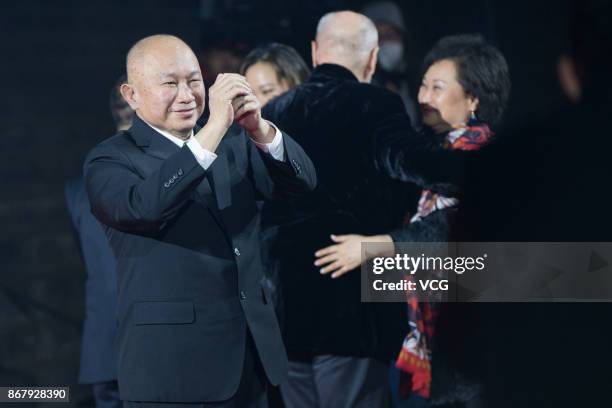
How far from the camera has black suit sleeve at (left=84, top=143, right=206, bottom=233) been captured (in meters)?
2.03

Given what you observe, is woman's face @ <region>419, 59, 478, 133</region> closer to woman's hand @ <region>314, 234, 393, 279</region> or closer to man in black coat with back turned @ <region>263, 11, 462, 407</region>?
man in black coat with back turned @ <region>263, 11, 462, 407</region>

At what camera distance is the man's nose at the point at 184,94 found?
7.59 feet

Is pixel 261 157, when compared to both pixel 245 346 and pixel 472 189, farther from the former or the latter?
pixel 472 189

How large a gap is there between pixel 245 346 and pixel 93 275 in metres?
0.97

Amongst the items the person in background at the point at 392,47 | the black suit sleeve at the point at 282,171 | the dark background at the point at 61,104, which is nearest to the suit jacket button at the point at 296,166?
the black suit sleeve at the point at 282,171

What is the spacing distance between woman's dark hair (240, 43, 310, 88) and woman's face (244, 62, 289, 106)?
0.05 ft

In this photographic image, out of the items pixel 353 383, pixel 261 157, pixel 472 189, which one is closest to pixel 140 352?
pixel 261 157

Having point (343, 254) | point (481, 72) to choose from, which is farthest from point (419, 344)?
point (481, 72)

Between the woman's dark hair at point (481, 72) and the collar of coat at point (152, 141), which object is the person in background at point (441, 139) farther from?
the collar of coat at point (152, 141)

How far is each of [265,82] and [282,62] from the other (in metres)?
0.10

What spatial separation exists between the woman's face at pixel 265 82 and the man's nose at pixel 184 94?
0.95m

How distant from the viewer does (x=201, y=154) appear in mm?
2045

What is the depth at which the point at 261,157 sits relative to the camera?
7.60 ft

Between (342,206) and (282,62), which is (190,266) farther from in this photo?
(282,62)
